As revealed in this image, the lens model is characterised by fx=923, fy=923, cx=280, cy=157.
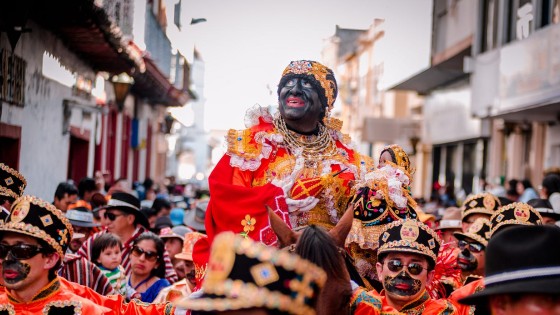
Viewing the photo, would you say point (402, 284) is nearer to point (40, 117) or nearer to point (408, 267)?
point (408, 267)

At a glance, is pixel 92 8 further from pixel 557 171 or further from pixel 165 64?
pixel 165 64

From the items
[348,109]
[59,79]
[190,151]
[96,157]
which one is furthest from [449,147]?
[190,151]

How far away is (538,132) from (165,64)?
11537mm

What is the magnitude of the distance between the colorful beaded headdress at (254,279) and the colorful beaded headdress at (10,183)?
5295 mm

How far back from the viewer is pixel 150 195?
21484mm

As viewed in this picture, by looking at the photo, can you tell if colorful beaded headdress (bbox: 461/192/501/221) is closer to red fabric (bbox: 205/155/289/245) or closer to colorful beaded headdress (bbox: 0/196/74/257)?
red fabric (bbox: 205/155/289/245)

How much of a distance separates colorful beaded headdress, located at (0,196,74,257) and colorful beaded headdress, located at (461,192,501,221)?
5206 millimetres

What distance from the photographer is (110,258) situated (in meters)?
8.88

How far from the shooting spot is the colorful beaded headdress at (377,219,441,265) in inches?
244

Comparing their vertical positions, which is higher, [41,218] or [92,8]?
[92,8]

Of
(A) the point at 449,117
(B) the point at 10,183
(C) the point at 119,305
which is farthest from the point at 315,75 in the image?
(A) the point at 449,117

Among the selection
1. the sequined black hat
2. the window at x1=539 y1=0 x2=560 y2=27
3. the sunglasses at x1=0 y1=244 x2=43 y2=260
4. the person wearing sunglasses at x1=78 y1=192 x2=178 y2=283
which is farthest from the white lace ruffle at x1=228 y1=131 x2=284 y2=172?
the window at x1=539 y1=0 x2=560 y2=27

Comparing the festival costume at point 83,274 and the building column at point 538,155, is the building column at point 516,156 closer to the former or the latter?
the building column at point 538,155

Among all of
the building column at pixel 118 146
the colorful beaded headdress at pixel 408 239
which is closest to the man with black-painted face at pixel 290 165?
the colorful beaded headdress at pixel 408 239
